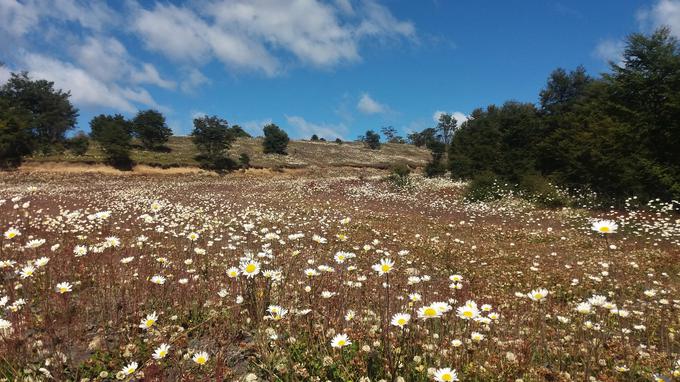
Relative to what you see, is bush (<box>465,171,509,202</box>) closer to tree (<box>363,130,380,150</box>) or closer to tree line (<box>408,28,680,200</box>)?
tree line (<box>408,28,680,200</box>)

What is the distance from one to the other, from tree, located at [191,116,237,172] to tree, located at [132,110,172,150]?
435 inches

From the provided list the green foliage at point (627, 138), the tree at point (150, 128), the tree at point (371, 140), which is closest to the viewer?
the green foliage at point (627, 138)

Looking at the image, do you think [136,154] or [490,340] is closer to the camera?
[490,340]

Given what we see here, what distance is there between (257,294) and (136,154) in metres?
61.4

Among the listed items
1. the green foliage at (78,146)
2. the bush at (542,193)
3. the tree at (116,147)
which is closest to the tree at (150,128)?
the green foliage at (78,146)

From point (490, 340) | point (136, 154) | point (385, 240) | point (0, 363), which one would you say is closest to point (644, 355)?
point (490, 340)

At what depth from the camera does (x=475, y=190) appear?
81.9 ft

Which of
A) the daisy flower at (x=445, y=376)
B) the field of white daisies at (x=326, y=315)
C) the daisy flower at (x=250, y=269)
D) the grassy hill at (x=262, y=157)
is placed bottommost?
the field of white daisies at (x=326, y=315)

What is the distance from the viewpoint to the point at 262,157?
2776 inches

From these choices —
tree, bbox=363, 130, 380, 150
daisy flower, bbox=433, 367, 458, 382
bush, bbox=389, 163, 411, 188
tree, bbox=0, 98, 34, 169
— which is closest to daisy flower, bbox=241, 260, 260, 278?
daisy flower, bbox=433, 367, 458, 382

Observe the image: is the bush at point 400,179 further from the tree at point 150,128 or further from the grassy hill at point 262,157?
the tree at point 150,128

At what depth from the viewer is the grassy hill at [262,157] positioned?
52.6 m

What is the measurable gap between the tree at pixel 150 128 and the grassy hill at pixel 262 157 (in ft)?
8.68

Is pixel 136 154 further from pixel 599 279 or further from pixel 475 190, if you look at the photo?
pixel 599 279
